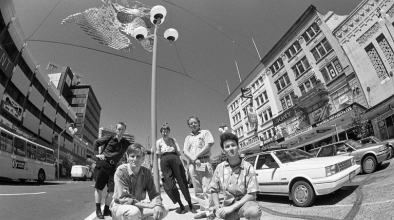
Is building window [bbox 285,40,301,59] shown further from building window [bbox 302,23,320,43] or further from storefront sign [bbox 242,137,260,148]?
storefront sign [bbox 242,137,260,148]

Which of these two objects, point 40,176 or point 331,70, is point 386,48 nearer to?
point 331,70

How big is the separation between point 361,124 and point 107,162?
19.8 metres

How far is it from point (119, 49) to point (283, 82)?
26.8m

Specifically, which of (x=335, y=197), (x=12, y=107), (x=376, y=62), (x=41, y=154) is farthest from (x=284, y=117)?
(x=12, y=107)

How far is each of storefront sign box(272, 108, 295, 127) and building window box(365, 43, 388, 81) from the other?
416 inches

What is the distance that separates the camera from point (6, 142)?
11469mm

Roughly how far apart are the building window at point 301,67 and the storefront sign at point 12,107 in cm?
3395

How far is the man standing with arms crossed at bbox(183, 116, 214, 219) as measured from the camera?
3.84 m

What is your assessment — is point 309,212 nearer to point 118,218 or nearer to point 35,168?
point 118,218

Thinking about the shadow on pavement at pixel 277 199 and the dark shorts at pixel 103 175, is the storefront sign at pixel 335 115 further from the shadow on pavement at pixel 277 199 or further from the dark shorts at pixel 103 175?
the dark shorts at pixel 103 175

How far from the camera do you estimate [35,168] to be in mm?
14547

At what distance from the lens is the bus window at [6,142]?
11172 millimetres

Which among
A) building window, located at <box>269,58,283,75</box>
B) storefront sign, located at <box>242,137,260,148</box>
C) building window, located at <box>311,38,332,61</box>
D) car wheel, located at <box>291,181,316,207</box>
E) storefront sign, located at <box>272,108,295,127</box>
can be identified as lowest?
car wheel, located at <box>291,181,316,207</box>

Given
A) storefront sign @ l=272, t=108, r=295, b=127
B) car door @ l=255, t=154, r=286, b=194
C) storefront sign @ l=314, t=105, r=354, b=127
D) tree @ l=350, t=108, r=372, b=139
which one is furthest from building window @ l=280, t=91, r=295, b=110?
car door @ l=255, t=154, r=286, b=194
